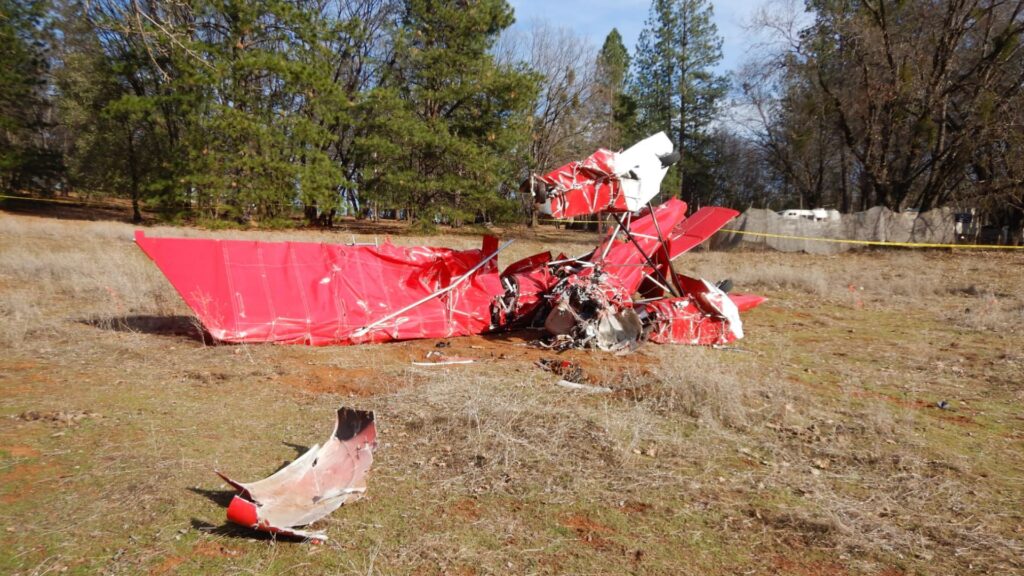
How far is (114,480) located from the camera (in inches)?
140

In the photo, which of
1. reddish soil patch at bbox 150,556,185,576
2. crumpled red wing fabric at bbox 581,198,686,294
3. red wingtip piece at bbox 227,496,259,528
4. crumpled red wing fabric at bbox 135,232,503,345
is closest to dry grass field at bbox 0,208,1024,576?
reddish soil patch at bbox 150,556,185,576

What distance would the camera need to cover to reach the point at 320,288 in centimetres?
747

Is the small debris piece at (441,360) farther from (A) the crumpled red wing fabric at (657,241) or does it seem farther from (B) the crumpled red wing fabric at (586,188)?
(A) the crumpled red wing fabric at (657,241)

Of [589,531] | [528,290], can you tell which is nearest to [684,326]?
[528,290]

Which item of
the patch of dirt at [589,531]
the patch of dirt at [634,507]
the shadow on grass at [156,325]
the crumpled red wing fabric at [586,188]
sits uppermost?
the crumpled red wing fabric at [586,188]

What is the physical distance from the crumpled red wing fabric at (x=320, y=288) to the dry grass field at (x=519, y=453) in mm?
338

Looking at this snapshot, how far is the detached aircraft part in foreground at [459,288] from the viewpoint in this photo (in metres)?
6.93

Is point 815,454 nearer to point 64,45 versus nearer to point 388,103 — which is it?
point 388,103

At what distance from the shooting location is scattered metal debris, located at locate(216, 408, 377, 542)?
120 inches

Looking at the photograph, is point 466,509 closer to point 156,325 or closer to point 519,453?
point 519,453

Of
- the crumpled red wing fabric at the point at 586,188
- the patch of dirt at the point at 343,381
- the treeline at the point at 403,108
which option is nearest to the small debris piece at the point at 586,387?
the patch of dirt at the point at 343,381

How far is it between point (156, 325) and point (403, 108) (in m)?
21.5

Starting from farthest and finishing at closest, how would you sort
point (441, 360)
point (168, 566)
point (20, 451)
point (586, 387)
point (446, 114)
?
point (446, 114) → point (441, 360) → point (586, 387) → point (20, 451) → point (168, 566)

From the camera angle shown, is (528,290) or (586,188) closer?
(586,188)
